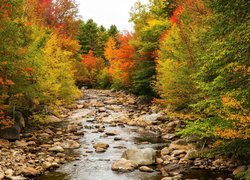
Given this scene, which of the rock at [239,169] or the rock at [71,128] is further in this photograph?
the rock at [71,128]

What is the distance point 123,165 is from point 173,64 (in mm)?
9039

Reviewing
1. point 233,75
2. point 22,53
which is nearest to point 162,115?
point 22,53

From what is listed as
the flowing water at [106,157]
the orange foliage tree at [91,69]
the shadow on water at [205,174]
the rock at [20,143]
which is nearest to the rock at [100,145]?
the flowing water at [106,157]

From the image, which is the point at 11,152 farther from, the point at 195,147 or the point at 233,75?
the point at 233,75

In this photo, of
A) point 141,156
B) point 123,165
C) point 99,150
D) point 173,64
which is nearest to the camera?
point 123,165

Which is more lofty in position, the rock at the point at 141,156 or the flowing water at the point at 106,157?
the rock at the point at 141,156

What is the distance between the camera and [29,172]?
1399cm

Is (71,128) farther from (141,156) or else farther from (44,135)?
(141,156)

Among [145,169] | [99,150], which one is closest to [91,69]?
[99,150]

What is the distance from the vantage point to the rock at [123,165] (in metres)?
15.1

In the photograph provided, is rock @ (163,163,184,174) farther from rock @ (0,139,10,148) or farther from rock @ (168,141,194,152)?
rock @ (0,139,10,148)

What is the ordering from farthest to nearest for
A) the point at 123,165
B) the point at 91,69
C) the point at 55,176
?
the point at 91,69, the point at 123,165, the point at 55,176

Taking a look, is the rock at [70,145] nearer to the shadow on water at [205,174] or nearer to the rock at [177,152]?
the rock at [177,152]

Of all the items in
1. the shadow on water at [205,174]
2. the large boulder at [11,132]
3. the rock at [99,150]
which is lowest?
the shadow on water at [205,174]
